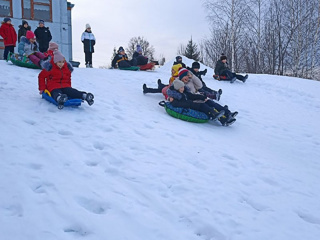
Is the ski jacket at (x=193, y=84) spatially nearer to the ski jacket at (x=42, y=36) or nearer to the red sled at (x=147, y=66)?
the red sled at (x=147, y=66)

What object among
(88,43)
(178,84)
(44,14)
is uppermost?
(44,14)

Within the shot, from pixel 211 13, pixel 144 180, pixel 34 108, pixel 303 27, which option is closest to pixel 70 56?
pixel 211 13

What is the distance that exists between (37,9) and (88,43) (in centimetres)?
761

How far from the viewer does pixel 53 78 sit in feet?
16.5

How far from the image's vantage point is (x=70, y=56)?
17.7 m

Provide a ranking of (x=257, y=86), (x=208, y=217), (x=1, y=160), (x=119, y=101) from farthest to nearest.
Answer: (x=257, y=86) < (x=119, y=101) < (x=1, y=160) < (x=208, y=217)

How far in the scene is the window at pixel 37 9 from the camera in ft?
53.3

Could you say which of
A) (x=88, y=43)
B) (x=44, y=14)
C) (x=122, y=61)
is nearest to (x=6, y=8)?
(x=44, y=14)

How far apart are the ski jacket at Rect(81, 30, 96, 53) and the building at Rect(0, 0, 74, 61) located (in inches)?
250

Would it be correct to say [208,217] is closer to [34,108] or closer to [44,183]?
[44,183]

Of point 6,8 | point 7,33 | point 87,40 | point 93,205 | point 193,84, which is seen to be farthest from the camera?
point 6,8

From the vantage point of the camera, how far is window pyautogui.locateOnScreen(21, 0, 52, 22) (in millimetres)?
16234

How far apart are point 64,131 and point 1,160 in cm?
112

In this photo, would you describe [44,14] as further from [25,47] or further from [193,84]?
[193,84]
